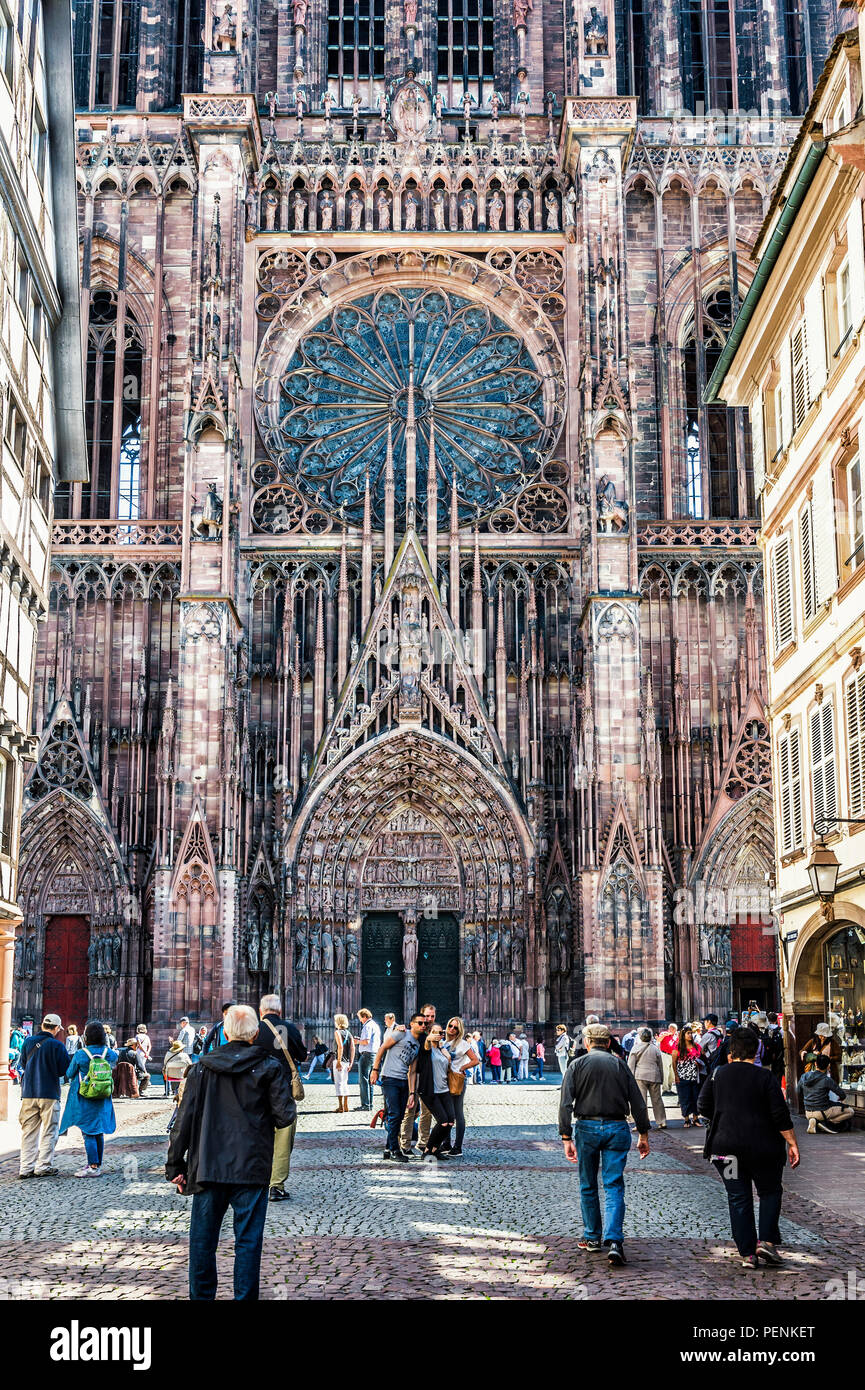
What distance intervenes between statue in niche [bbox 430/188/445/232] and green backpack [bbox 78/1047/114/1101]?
27232mm

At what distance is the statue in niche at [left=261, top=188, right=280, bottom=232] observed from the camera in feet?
129

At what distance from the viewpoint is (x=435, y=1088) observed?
17.4 metres

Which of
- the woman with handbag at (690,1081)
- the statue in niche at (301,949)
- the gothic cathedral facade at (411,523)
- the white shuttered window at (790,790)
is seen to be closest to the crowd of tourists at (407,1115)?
the woman with handbag at (690,1081)

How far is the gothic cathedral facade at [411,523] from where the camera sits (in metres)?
34.7

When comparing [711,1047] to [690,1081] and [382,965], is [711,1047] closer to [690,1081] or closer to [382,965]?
[690,1081]

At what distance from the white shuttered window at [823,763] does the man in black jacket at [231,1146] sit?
1313cm

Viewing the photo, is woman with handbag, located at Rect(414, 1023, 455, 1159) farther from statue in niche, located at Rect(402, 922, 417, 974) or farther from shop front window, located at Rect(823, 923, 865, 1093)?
statue in niche, located at Rect(402, 922, 417, 974)

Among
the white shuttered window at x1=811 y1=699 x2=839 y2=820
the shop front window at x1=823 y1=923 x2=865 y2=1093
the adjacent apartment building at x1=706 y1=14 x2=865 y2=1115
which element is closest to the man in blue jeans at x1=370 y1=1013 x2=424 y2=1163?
the adjacent apartment building at x1=706 y1=14 x2=865 y2=1115

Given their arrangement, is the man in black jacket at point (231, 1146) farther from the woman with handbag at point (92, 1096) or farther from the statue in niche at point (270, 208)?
the statue in niche at point (270, 208)

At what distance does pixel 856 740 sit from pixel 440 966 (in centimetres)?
1845

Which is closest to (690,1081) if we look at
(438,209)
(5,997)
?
(5,997)
